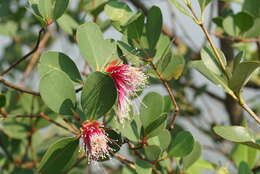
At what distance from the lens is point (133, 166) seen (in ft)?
2.92

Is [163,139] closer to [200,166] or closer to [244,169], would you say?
[244,169]

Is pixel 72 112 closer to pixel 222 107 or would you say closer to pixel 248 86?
pixel 248 86

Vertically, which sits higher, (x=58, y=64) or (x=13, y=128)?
(x=58, y=64)

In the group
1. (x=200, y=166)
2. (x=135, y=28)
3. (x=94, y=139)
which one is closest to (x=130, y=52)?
(x=135, y=28)

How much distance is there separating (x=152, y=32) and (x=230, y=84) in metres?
0.16

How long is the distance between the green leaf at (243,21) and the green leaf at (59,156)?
431 millimetres

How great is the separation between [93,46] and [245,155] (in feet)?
1.59

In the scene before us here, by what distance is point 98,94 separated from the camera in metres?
0.72

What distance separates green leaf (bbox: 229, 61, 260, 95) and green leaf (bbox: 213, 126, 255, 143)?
0.06 metres

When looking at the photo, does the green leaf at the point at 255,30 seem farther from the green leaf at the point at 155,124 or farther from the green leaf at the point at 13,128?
the green leaf at the point at 13,128

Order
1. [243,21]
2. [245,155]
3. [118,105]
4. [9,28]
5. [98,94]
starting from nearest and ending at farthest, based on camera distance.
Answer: [98,94] → [118,105] → [243,21] → [245,155] → [9,28]

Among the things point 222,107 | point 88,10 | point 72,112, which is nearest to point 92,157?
point 72,112

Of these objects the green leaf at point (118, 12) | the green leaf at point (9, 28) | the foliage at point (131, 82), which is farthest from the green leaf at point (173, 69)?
the green leaf at point (9, 28)

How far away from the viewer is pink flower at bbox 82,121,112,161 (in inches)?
30.5
